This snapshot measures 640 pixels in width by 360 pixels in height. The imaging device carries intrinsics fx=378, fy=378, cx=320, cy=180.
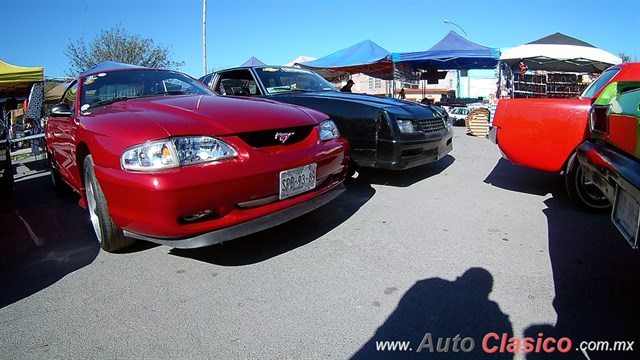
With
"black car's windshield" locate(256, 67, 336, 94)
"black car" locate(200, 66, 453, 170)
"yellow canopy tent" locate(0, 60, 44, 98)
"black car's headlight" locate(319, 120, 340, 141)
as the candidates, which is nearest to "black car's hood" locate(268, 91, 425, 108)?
"black car" locate(200, 66, 453, 170)

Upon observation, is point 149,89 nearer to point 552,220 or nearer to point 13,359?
point 13,359

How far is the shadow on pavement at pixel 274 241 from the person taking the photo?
2752 millimetres

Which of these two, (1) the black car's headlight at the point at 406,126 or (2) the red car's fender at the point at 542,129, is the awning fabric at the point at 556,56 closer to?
(2) the red car's fender at the point at 542,129

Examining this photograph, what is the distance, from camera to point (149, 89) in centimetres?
362

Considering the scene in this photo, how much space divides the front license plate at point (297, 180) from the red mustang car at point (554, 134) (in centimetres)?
234

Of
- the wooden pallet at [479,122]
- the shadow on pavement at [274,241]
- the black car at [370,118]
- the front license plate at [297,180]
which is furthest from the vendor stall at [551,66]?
the front license plate at [297,180]

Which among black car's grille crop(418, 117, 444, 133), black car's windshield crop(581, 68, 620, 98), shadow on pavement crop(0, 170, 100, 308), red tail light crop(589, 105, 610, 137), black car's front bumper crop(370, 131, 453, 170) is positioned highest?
black car's windshield crop(581, 68, 620, 98)

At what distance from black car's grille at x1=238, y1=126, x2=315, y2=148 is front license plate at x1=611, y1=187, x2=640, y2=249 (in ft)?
6.39

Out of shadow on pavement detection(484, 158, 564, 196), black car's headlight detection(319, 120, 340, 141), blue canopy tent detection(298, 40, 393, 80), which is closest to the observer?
black car's headlight detection(319, 120, 340, 141)

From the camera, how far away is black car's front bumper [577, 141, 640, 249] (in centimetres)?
172

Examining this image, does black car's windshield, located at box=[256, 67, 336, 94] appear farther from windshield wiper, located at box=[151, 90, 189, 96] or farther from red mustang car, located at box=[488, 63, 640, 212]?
red mustang car, located at box=[488, 63, 640, 212]

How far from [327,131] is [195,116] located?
1113mm

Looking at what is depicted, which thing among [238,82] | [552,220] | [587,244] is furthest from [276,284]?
[238,82]

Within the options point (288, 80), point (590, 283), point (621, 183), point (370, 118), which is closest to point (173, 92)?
point (288, 80)
